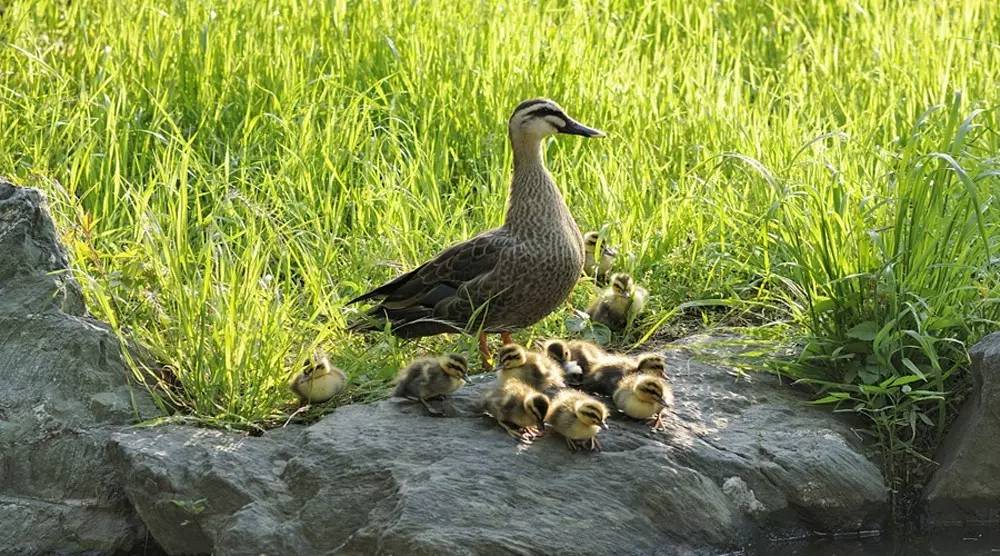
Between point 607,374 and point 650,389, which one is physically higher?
point 650,389

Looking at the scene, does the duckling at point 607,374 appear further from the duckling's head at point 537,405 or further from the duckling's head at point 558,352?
the duckling's head at point 537,405

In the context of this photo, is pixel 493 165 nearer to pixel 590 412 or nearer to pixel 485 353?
pixel 485 353

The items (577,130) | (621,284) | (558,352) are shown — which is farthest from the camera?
(577,130)

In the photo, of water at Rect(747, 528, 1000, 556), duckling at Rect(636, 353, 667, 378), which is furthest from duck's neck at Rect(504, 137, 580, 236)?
water at Rect(747, 528, 1000, 556)

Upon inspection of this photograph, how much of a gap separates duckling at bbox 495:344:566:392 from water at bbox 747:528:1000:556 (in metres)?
0.96

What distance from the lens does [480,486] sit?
5.13 m

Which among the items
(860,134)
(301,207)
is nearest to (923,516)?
(860,134)

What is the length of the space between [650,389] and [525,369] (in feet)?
1.59

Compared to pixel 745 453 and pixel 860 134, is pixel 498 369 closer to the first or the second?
pixel 745 453

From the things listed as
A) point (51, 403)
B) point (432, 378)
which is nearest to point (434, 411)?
point (432, 378)

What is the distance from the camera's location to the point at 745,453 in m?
5.56

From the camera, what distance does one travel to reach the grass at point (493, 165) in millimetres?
5906

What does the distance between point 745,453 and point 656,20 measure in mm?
4550

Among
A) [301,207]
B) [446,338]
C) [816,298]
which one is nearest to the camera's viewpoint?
[816,298]
